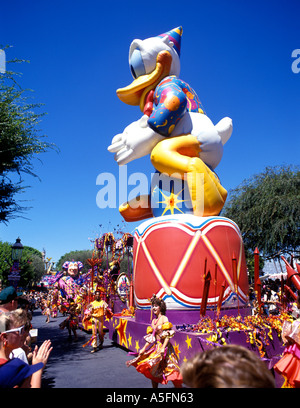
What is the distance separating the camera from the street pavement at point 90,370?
540 cm

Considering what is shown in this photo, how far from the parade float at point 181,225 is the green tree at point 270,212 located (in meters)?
9.15

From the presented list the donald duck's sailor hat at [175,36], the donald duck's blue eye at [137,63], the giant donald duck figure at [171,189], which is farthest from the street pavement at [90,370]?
the donald duck's sailor hat at [175,36]

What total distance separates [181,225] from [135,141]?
2.47 meters

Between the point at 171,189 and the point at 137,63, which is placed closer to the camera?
the point at 171,189

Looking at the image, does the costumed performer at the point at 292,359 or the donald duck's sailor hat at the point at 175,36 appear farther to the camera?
the donald duck's sailor hat at the point at 175,36

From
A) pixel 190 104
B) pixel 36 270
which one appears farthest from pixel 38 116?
pixel 36 270

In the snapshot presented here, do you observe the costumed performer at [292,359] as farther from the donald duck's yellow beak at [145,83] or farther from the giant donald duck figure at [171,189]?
the donald duck's yellow beak at [145,83]

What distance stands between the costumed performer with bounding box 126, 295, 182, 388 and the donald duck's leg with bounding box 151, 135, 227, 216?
116 inches

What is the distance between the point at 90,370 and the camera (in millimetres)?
6379

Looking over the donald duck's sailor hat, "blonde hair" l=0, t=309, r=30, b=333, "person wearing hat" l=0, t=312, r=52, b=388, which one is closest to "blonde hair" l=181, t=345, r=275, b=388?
"person wearing hat" l=0, t=312, r=52, b=388

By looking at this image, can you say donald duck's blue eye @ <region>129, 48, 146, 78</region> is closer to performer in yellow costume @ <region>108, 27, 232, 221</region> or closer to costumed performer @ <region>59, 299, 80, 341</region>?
performer in yellow costume @ <region>108, 27, 232, 221</region>

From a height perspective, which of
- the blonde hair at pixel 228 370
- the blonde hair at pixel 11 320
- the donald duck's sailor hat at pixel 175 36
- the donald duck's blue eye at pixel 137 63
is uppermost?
the donald duck's sailor hat at pixel 175 36

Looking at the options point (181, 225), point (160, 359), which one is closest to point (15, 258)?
point (181, 225)

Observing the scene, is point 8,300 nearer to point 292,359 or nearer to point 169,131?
point 292,359
